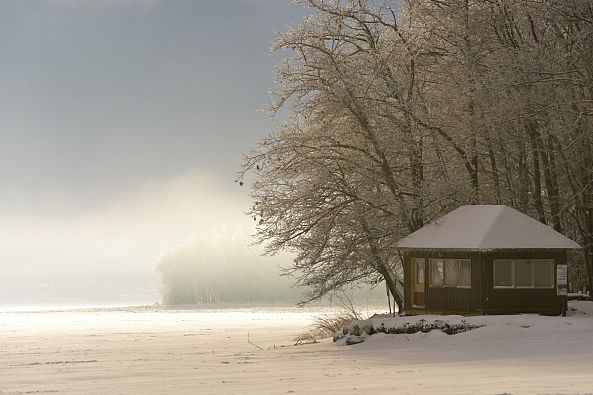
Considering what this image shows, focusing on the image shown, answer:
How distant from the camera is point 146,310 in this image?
167 ft

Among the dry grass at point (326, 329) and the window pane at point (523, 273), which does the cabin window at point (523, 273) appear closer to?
the window pane at point (523, 273)

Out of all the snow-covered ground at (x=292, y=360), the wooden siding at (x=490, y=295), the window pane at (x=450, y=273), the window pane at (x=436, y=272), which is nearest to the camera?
the snow-covered ground at (x=292, y=360)

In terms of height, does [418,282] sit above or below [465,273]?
below

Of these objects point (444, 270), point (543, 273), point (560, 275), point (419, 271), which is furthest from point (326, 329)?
point (560, 275)

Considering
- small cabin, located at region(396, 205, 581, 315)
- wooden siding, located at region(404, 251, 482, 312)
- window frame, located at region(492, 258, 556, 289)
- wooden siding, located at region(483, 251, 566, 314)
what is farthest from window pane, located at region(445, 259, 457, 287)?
window frame, located at region(492, 258, 556, 289)

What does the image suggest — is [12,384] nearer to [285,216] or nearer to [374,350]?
[374,350]

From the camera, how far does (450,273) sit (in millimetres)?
29188

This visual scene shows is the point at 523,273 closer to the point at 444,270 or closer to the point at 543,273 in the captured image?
the point at 543,273

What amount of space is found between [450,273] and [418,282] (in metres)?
1.45

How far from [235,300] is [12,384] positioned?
37.0 meters

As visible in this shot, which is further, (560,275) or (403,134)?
(403,134)

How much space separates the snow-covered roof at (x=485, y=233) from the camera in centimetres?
2845

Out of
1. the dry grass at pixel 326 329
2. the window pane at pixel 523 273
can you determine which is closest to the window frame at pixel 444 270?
the window pane at pixel 523 273

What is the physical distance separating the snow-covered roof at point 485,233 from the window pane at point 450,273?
66cm
